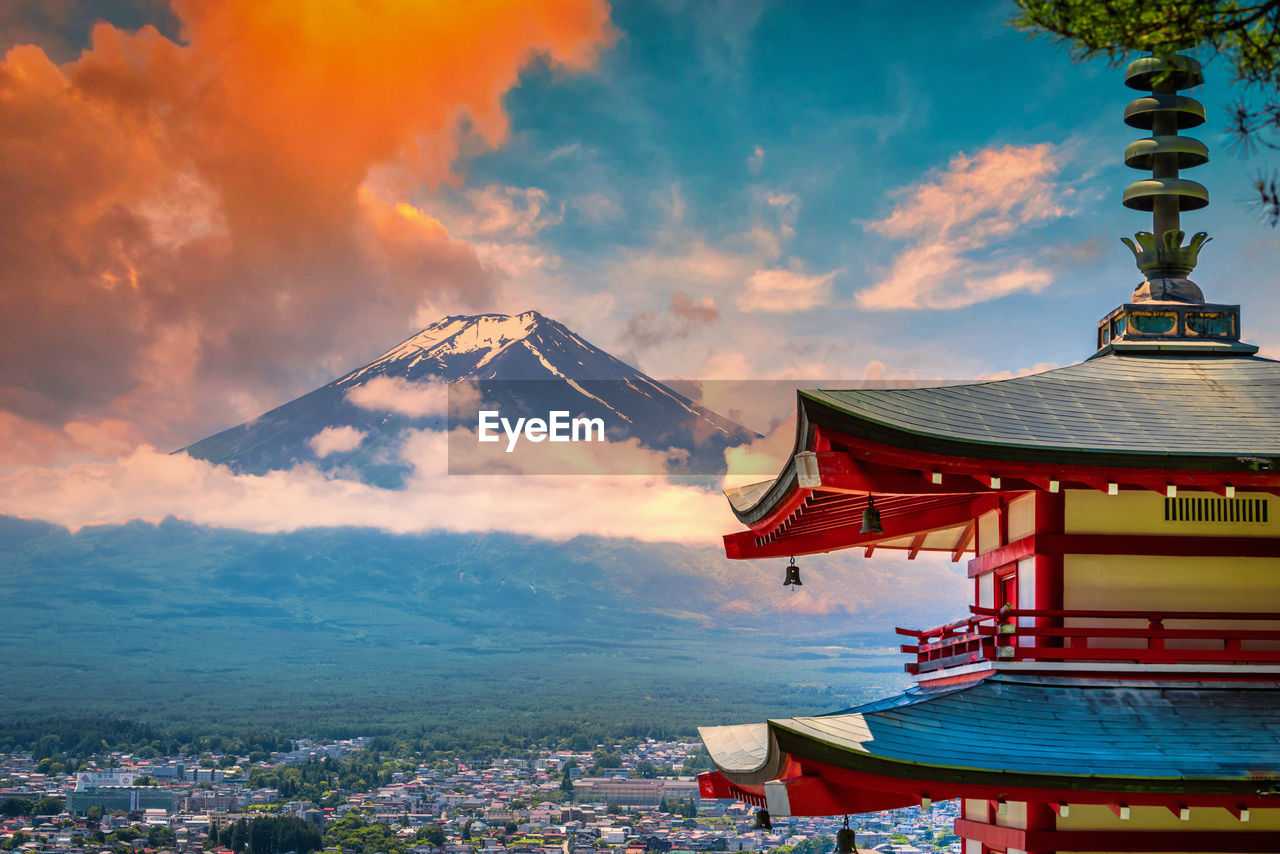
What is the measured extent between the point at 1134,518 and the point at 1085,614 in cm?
96

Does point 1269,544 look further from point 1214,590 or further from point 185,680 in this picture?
point 185,680

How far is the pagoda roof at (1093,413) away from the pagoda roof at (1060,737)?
5.67ft

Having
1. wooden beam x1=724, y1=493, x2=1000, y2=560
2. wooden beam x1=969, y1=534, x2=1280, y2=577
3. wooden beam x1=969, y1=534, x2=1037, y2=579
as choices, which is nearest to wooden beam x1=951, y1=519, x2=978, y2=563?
wooden beam x1=724, y1=493, x2=1000, y2=560

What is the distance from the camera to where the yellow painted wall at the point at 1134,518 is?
976 centimetres

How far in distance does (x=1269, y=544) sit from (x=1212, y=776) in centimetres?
226

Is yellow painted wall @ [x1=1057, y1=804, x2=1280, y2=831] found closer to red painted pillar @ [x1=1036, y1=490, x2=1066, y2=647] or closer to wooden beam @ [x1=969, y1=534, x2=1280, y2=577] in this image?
red painted pillar @ [x1=1036, y1=490, x2=1066, y2=647]

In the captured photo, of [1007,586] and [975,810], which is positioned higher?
[1007,586]

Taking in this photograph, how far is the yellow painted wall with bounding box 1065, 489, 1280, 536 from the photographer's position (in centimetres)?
976

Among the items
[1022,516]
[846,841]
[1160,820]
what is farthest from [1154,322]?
[846,841]

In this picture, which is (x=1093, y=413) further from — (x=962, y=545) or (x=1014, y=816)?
(x=962, y=545)

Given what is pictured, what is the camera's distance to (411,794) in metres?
123

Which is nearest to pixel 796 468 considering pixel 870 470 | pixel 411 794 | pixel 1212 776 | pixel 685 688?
pixel 870 470

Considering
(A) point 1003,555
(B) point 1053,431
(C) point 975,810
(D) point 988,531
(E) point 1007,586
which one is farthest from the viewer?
(D) point 988,531

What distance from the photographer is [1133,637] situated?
370 inches
